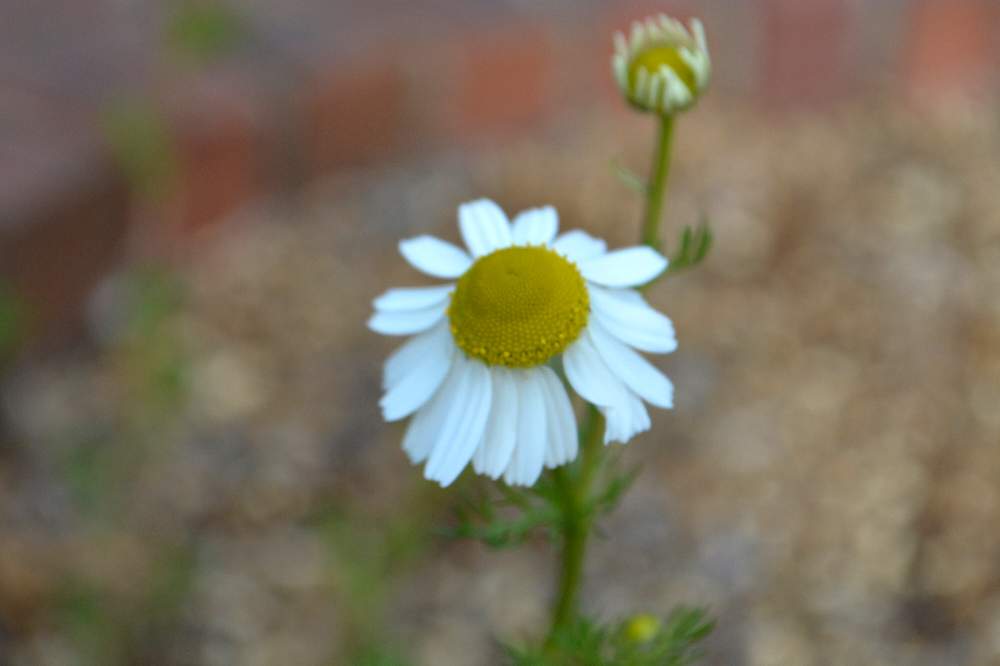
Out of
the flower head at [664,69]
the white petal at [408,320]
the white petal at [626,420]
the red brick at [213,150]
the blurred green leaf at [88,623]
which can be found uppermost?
the flower head at [664,69]

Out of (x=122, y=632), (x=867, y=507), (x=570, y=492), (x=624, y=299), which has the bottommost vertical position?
(x=122, y=632)

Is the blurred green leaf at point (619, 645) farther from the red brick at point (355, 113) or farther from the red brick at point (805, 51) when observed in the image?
the red brick at point (805, 51)

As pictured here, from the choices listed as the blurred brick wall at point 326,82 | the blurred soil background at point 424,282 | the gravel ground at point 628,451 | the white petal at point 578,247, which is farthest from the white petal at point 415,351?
the blurred brick wall at point 326,82

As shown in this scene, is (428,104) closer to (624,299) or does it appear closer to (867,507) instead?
(867,507)

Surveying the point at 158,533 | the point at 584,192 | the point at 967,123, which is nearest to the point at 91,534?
the point at 158,533

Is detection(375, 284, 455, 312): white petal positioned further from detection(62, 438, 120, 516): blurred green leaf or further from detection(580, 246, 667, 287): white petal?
detection(62, 438, 120, 516): blurred green leaf

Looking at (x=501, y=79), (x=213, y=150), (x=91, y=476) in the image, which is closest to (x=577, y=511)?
(x=91, y=476)
